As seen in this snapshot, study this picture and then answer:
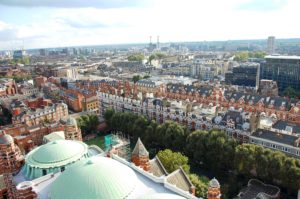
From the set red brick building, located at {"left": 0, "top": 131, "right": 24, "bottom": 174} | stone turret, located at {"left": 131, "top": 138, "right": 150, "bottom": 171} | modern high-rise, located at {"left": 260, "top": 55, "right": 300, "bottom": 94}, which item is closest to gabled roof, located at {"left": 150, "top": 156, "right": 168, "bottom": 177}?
stone turret, located at {"left": 131, "top": 138, "right": 150, "bottom": 171}

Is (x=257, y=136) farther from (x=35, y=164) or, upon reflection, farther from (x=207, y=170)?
(x=35, y=164)

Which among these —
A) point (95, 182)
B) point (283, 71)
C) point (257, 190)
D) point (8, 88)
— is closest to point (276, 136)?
point (257, 190)

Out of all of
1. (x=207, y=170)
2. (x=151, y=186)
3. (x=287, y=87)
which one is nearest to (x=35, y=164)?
(x=151, y=186)

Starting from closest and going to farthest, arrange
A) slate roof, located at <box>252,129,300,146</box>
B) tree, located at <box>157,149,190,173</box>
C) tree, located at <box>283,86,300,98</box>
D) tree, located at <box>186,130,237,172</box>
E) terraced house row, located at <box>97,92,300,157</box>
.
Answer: tree, located at <box>157,149,190,173</box>, slate roof, located at <box>252,129,300,146</box>, tree, located at <box>186,130,237,172</box>, terraced house row, located at <box>97,92,300,157</box>, tree, located at <box>283,86,300,98</box>

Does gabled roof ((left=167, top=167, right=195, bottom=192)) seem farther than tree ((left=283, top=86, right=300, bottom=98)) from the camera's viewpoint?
No

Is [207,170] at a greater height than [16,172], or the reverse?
[16,172]

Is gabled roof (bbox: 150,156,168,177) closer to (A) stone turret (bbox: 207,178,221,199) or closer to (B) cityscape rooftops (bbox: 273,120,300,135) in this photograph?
(A) stone turret (bbox: 207,178,221,199)

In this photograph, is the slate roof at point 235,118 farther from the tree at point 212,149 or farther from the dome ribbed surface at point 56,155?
the dome ribbed surface at point 56,155
